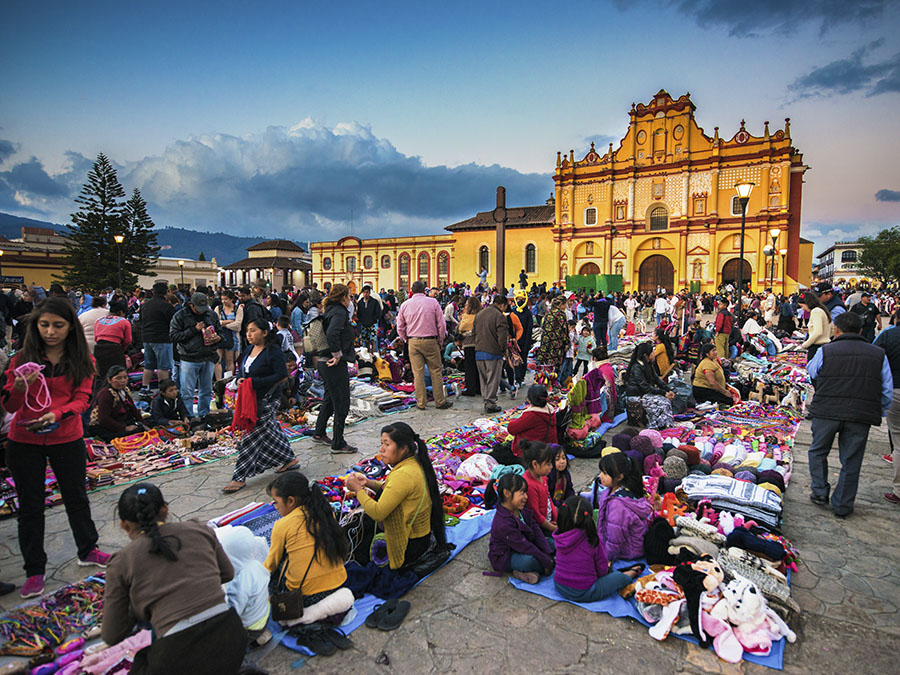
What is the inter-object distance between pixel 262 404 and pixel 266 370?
0.33 metres

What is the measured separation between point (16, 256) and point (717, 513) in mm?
46094

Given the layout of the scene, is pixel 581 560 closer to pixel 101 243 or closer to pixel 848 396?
pixel 848 396

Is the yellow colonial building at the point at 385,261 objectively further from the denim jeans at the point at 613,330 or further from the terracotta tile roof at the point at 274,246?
the denim jeans at the point at 613,330

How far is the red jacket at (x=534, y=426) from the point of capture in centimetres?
498

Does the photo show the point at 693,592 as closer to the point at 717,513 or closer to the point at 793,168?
the point at 717,513

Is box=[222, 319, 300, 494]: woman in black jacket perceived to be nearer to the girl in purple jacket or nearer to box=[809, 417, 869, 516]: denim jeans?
the girl in purple jacket

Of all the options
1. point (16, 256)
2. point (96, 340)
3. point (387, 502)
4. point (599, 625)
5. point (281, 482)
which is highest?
point (16, 256)

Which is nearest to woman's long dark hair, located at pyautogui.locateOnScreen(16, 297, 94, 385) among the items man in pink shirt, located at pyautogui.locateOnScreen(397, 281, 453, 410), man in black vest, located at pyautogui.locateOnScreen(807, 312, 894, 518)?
man in pink shirt, located at pyautogui.locateOnScreen(397, 281, 453, 410)

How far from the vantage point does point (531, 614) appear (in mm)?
2973

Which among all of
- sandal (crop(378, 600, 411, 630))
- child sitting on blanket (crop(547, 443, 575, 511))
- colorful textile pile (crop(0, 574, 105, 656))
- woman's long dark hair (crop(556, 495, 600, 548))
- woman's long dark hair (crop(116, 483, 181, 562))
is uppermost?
woman's long dark hair (crop(116, 483, 181, 562))

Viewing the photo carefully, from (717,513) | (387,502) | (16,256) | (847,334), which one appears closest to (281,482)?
(387,502)

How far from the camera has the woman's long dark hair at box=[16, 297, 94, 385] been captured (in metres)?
3.06

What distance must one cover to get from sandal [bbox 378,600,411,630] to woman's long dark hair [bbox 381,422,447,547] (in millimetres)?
578

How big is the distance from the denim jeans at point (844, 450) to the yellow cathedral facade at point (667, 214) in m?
30.5
